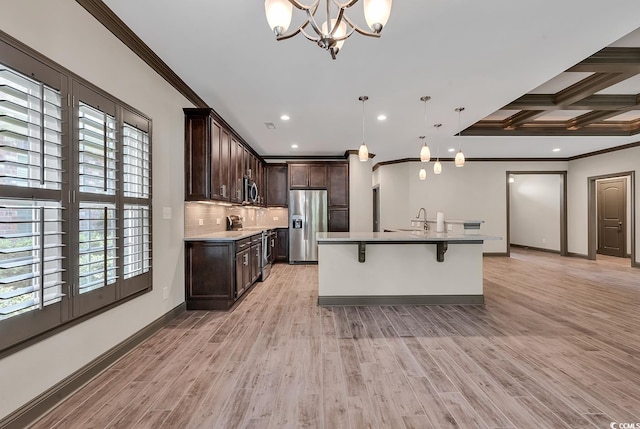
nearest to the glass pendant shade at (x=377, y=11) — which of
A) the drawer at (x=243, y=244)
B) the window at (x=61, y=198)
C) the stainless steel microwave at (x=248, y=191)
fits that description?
the window at (x=61, y=198)

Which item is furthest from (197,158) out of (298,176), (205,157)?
(298,176)

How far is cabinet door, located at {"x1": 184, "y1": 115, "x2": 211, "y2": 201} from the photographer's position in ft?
12.1

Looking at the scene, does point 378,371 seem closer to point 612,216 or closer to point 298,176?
point 298,176

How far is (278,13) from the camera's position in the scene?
1.59m

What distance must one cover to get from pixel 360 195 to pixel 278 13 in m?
5.48

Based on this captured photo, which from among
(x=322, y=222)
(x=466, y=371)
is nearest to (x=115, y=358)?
(x=466, y=371)

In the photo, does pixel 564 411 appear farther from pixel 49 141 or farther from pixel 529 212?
pixel 529 212

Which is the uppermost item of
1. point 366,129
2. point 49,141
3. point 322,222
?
point 366,129

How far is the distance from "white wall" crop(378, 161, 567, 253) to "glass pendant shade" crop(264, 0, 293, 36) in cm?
683

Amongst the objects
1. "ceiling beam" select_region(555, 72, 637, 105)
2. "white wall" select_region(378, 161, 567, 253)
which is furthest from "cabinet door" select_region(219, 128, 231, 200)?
"white wall" select_region(378, 161, 567, 253)

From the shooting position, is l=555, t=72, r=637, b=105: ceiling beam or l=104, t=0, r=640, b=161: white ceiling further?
l=555, t=72, r=637, b=105: ceiling beam

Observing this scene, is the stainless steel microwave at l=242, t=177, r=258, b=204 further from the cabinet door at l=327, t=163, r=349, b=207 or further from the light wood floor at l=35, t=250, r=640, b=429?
the light wood floor at l=35, t=250, r=640, b=429

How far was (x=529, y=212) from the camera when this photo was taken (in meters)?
9.39

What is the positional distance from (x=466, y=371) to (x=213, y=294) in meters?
2.79
